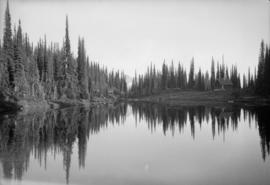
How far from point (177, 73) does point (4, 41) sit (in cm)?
4909

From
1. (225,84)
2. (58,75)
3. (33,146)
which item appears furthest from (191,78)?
(33,146)

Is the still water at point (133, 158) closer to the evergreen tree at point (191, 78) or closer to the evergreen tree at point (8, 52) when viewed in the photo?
the evergreen tree at point (8, 52)

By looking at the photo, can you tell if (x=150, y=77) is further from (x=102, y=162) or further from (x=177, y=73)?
(x=102, y=162)

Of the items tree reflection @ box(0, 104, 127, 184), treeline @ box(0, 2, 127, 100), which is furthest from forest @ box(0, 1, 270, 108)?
tree reflection @ box(0, 104, 127, 184)

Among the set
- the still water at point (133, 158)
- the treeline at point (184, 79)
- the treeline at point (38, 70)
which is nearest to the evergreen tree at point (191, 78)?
the treeline at point (184, 79)

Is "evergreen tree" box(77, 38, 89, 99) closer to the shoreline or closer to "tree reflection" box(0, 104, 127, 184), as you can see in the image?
the shoreline

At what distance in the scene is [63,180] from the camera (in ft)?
17.4

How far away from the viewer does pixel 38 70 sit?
32.7 metres

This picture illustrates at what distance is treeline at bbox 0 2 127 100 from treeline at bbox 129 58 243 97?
25306mm

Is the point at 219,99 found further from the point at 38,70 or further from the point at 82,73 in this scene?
the point at 38,70

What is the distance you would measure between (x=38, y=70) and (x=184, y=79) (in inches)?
1603

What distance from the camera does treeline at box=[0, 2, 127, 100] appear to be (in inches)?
953

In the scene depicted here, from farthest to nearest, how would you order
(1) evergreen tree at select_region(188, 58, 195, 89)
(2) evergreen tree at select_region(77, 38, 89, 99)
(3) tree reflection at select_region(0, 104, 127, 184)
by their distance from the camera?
(1) evergreen tree at select_region(188, 58, 195, 89) < (2) evergreen tree at select_region(77, 38, 89, 99) < (3) tree reflection at select_region(0, 104, 127, 184)

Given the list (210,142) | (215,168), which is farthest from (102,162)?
(210,142)
